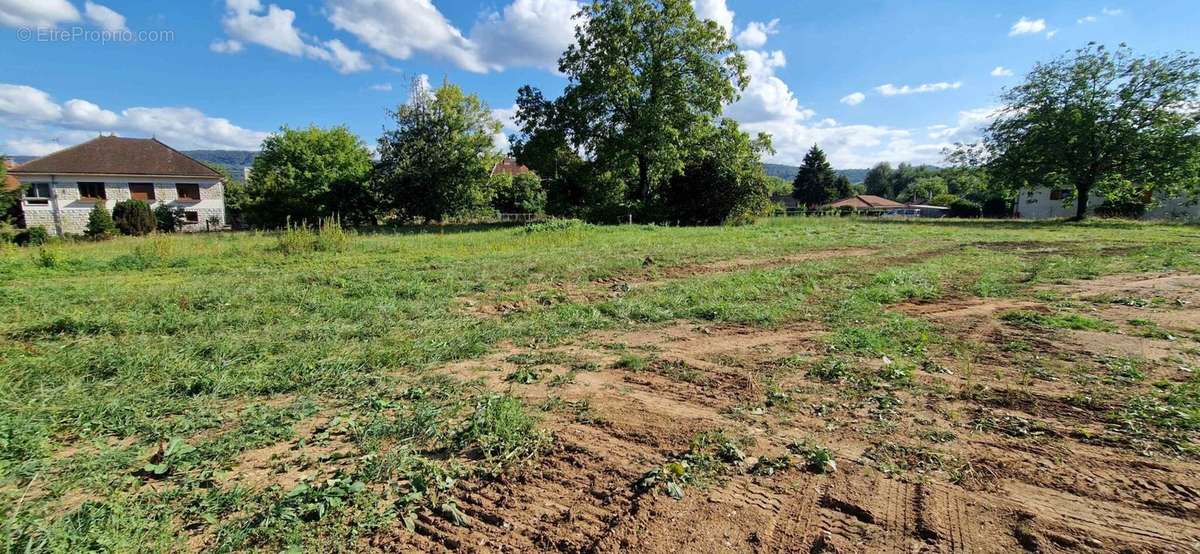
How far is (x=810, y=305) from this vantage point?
22.4 feet

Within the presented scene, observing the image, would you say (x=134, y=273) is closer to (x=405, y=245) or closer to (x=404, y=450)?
(x=405, y=245)

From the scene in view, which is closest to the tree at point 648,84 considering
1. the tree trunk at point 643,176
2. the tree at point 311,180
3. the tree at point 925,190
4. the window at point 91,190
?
the tree trunk at point 643,176

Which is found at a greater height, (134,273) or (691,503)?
(134,273)

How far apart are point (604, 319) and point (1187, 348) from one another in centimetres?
560

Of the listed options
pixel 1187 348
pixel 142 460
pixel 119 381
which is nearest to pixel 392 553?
pixel 142 460

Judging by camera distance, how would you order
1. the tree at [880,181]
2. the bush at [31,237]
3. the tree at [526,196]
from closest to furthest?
the bush at [31,237] < the tree at [526,196] < the tree at [880,181]

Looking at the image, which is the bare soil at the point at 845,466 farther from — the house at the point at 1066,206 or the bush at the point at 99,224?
the house at the point at 1066,206

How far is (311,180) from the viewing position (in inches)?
1296

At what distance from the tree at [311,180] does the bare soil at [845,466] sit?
2955cm

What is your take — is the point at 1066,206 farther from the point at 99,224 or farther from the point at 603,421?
the point at 99,224

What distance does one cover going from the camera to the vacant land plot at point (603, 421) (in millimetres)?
2365

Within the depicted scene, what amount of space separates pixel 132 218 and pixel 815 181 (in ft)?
214

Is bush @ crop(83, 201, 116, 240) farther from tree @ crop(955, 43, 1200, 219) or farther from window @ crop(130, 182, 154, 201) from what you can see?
tree @ crop(955, 43, 1200, 219)

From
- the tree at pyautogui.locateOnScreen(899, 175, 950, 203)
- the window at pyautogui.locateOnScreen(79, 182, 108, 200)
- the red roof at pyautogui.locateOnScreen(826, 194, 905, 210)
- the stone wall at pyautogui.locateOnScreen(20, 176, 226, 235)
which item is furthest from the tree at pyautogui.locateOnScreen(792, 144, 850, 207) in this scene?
the window at pyautogui.locateOnScreen(79, 182, 108, 200)
